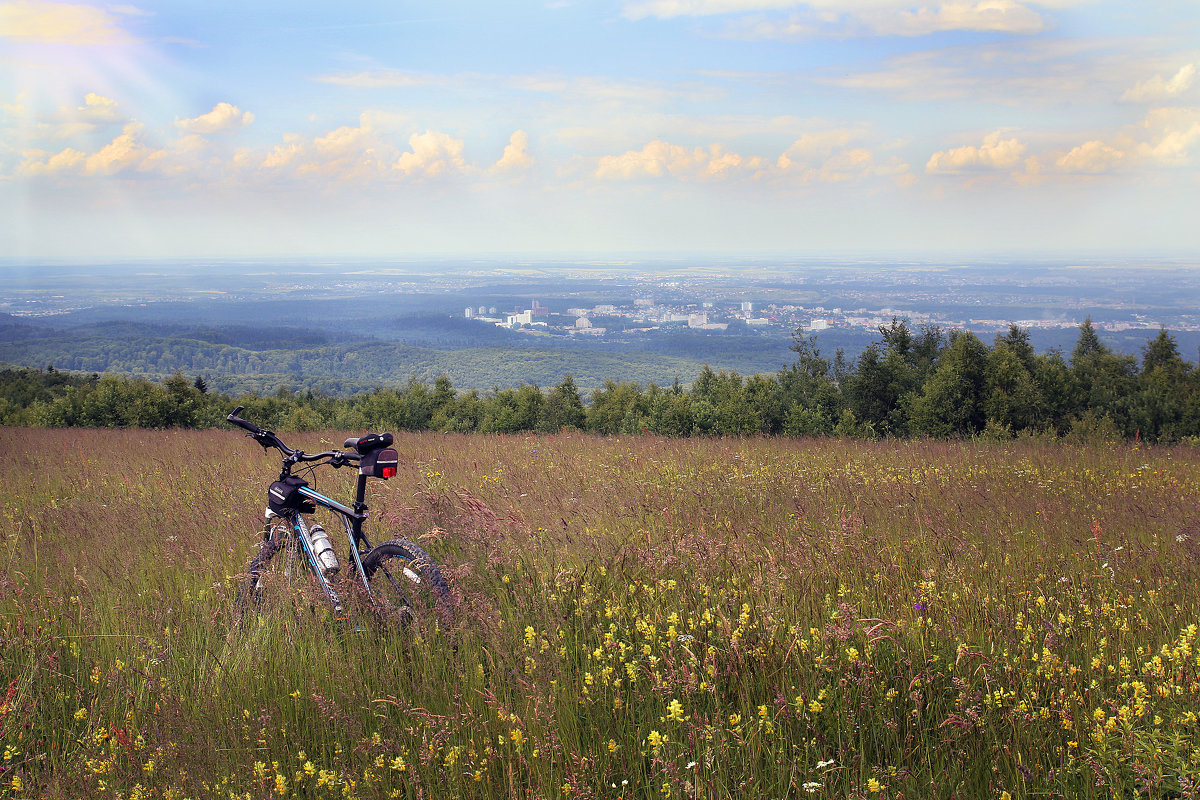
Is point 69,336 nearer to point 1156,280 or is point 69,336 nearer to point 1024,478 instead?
point 1024,478

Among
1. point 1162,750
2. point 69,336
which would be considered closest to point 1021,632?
point 1162,750

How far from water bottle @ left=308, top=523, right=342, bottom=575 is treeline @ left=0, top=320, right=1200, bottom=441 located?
19147mm

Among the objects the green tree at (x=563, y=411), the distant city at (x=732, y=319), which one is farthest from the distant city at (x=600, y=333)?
the green tree at (x=563, y=411)

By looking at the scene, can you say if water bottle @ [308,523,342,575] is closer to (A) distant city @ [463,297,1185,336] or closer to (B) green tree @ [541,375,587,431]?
(B) green tree @ [541,375,587,431]

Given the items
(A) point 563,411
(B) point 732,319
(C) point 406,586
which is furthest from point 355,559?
(B) point 732,319

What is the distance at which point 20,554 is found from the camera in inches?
206

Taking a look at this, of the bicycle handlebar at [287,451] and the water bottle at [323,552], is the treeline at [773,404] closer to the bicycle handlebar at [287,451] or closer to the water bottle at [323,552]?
the bicycle handlebar at [287,451]

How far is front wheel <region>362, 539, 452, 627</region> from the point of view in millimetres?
3311

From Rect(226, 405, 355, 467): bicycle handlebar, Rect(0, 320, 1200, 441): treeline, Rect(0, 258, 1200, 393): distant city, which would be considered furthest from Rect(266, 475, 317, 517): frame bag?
Rect(0, 258, 1200, 393): distant city

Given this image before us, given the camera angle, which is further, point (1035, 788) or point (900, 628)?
point (900, 628)

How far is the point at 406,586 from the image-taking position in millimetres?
3445

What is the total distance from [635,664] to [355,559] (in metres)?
1.72

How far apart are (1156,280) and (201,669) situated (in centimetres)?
25509

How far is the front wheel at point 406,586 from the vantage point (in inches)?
130
